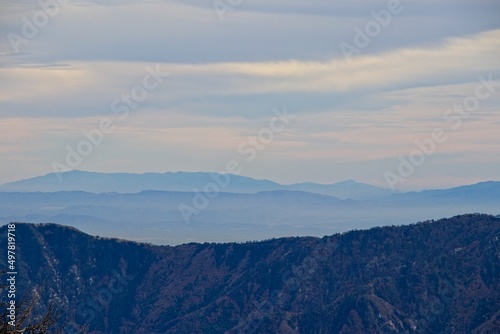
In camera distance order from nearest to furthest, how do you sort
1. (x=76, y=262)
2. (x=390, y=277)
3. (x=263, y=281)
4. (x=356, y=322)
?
(x=356, y=322), (x=390, y=277), (x=263, y=281), (x=76, y=262)

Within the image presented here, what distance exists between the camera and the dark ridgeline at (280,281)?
7169cm

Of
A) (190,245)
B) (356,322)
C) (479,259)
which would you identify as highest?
(190,245)

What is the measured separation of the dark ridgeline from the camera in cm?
7169

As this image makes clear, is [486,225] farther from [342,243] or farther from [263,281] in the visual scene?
[263,281]

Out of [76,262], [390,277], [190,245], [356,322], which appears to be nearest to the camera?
[356,322]

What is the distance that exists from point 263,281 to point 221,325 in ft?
21.2

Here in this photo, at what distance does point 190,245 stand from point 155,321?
13.5m

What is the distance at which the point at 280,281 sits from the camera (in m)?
80.8

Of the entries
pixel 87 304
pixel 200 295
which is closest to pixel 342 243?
pixel 200 295

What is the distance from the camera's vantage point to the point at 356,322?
70438 millimetres

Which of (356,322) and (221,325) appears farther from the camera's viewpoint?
(221,325)

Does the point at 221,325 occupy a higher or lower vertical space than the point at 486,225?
lower

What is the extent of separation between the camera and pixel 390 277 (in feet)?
250

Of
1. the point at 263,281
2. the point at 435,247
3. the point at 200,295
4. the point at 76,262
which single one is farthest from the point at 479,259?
the point at 76,262
